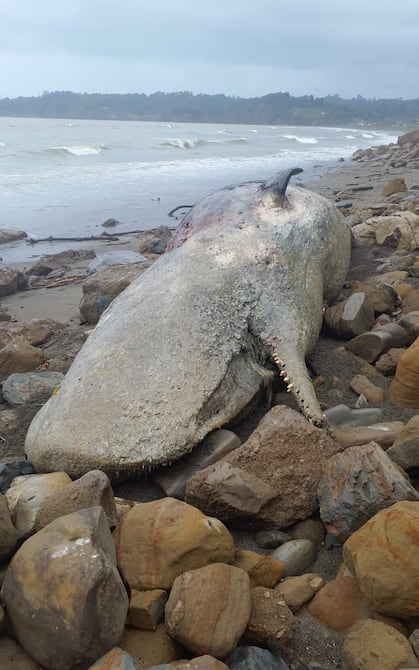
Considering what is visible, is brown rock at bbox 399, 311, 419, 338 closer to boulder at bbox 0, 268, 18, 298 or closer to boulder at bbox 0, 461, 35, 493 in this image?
boulder at bbox 0, 461, 35, 493

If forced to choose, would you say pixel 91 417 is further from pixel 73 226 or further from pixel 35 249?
pixel 73 226

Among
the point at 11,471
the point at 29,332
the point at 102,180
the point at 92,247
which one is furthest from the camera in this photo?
the point at 102,180

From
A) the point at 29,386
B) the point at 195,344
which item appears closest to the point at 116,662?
the point at 195,344

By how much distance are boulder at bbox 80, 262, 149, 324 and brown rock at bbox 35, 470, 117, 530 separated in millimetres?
3605

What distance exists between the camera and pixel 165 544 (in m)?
2.55

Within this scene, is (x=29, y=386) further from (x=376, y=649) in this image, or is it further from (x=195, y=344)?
(x=376, y=649)

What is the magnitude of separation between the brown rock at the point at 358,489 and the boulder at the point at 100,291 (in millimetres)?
3816

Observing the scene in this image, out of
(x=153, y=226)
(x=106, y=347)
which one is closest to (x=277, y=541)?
(x=106, y=347)

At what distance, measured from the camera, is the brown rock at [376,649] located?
212 centimetres

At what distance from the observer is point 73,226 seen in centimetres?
1343

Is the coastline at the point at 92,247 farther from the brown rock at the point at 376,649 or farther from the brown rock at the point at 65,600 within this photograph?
the brown rock at the point at 376,649

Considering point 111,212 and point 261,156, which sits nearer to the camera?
point 111,212

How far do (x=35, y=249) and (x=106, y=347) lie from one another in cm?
794

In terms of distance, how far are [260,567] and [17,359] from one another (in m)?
3.05
